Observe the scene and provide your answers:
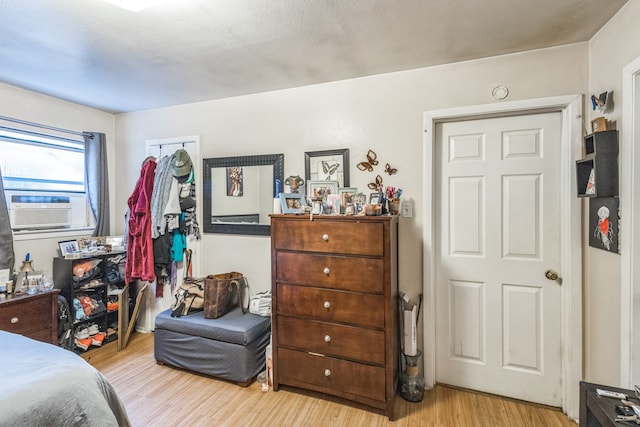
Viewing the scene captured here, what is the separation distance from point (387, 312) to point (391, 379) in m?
0.42

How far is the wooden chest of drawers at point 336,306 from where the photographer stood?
1.95 metres

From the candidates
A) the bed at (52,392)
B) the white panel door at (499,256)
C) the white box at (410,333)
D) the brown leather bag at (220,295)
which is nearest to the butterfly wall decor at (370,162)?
the white panel door at (499,256)

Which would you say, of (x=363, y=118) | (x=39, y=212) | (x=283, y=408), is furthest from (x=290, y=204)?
(x=39, y=212)

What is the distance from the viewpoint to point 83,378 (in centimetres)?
122

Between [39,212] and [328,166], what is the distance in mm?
2711

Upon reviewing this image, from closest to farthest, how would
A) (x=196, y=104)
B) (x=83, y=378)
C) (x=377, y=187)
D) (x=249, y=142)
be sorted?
(x=83, y=378)
(x=377, y=187)
(x=249, y=142)
(x=196, y=104)

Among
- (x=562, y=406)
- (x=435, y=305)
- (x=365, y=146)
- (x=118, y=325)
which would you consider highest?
(x=365, y=146)

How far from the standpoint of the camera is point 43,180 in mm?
2891

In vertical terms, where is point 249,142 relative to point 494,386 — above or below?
above

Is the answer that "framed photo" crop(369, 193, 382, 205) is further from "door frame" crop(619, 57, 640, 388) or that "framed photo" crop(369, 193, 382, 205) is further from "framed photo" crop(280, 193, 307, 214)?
"door frame" crop(619, 57, 640, 388)

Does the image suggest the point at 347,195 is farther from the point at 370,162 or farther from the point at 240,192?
the point at 240,192

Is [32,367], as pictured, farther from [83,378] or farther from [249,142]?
[249,142]

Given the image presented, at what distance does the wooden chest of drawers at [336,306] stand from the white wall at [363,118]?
0.50m

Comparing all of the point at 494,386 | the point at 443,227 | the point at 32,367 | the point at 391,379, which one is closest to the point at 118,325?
the point at 32,367
